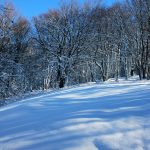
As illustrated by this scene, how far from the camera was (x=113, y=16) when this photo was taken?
35.6m

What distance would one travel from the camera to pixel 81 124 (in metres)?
6.55

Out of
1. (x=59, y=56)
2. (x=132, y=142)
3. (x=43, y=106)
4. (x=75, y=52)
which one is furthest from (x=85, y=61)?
(x=132, y=142)

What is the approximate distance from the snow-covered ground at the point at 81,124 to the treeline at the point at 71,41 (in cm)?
1706

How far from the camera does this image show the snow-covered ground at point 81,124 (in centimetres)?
579

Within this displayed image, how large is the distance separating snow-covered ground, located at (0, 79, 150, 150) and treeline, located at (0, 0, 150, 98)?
17063mm

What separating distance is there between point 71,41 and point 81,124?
86.4 feet

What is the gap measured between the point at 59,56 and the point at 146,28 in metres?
8.61

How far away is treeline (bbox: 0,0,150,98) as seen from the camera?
92.5ft

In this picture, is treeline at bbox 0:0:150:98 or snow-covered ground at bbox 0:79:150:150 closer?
snow-covered ground at bbox 0:79:150:150

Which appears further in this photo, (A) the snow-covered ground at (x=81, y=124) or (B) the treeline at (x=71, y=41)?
(B) the treeline at (x=71, y=41)

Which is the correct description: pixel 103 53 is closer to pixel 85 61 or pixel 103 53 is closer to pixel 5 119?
pixel 85 61

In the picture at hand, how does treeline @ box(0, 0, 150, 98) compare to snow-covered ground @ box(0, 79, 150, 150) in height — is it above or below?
above

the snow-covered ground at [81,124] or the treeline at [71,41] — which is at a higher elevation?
the treeline at [71,41]

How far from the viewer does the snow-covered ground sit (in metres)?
5.79
